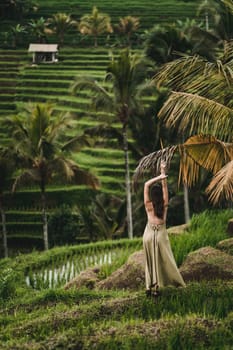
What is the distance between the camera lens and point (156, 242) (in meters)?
7.18

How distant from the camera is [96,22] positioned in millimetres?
43938

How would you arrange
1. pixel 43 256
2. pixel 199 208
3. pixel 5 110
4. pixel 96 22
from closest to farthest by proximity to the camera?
pixel 43 256
pixel 199 208
pixel 5 110
pixel 96 22

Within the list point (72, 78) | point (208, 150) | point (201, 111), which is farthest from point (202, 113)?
point (72, 78)

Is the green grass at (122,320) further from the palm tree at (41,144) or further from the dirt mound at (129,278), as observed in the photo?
the palm tree at (41,144)

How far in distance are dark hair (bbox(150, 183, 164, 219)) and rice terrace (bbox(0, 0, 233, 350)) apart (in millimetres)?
22

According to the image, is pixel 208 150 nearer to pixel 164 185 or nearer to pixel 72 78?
pixel 164 185

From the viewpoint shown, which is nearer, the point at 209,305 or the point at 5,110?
the point at 209,305

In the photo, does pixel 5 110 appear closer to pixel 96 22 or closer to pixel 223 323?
pixel 96 22

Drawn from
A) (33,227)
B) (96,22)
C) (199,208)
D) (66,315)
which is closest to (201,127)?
(66,315)

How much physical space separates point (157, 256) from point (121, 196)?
17771 millimetres

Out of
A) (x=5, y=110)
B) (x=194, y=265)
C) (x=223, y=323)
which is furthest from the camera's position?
(x=5, y=110)

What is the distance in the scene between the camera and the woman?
7.20 meters

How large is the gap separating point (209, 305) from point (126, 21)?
38.9 metres

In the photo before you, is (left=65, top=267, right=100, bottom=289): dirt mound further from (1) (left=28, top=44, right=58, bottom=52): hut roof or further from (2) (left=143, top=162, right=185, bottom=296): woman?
(1) (left=28, top=44, right=58, bottom=52): hut roof
